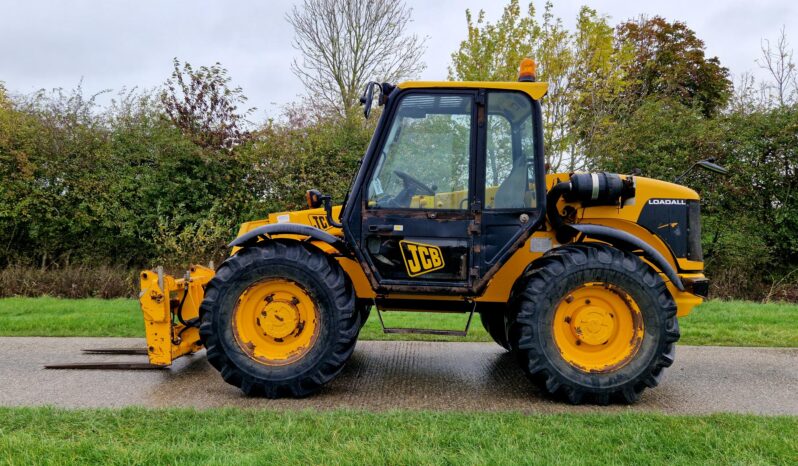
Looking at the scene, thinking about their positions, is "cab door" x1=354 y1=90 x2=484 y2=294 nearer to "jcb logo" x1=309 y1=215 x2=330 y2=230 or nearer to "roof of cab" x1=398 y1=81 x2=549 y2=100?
"roof of cab" x1=398 y1=81 x2=549 y2=100

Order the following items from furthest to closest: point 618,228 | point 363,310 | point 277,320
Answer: point 363,310, point 618,228, point 277,320

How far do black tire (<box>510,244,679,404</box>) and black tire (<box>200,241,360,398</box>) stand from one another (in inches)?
51.6

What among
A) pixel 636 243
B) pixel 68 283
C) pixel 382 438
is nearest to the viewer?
pixel 382 438

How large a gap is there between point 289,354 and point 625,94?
12032 millimetres

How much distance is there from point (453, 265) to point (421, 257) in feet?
0.82

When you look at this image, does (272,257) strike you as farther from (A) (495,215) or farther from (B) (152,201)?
(B) (152,201)

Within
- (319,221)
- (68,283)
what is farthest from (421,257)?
(68,283)

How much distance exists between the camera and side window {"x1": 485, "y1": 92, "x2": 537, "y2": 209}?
4.26 meters

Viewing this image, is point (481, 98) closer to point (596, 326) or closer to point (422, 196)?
point (422, 196)

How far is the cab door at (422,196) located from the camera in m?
4.23

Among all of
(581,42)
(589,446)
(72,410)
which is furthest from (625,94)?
(72,410)

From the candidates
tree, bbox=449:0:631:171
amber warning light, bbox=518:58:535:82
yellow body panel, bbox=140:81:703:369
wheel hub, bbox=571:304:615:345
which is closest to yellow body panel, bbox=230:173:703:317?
yellow body panel, bbox=140:81:703:369

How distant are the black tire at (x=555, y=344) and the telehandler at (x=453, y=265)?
0.01m

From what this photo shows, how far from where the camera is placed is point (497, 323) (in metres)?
5.29
